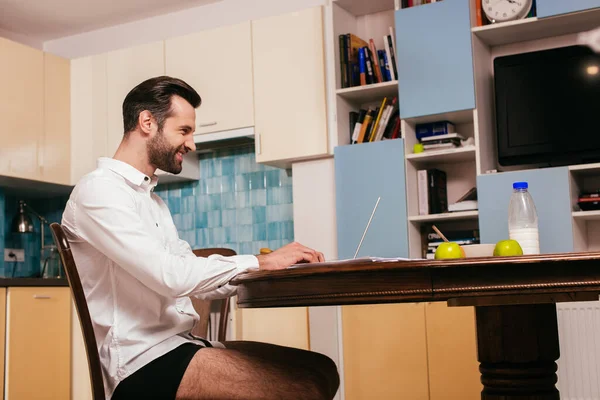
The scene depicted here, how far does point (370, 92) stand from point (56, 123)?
1963 millimetres

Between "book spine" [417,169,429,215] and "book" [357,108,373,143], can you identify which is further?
"book" [357,108,373,143]

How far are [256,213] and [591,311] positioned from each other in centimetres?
197

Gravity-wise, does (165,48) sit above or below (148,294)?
above

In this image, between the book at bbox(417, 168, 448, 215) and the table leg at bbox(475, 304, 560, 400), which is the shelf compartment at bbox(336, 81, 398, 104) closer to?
the book at bbox(417, 168, 448, 215)

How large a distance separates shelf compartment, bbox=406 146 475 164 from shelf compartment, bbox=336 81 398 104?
383 millimetres

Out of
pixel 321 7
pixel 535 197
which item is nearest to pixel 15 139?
pixel 321 7

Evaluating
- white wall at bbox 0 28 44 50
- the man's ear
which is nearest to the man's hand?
the man's ear

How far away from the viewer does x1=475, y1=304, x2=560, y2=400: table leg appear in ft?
5.04

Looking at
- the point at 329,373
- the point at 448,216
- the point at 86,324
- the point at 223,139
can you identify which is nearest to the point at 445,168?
the point at 448,216

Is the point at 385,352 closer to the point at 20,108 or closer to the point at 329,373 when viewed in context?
the point at 329,373

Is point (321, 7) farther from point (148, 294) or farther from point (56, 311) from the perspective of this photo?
point (148, 294)

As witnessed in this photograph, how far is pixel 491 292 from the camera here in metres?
1.30

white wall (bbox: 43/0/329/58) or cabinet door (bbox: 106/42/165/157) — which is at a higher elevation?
white wall (bbox: 43/0/329/58)

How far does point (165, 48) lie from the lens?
4461mm
